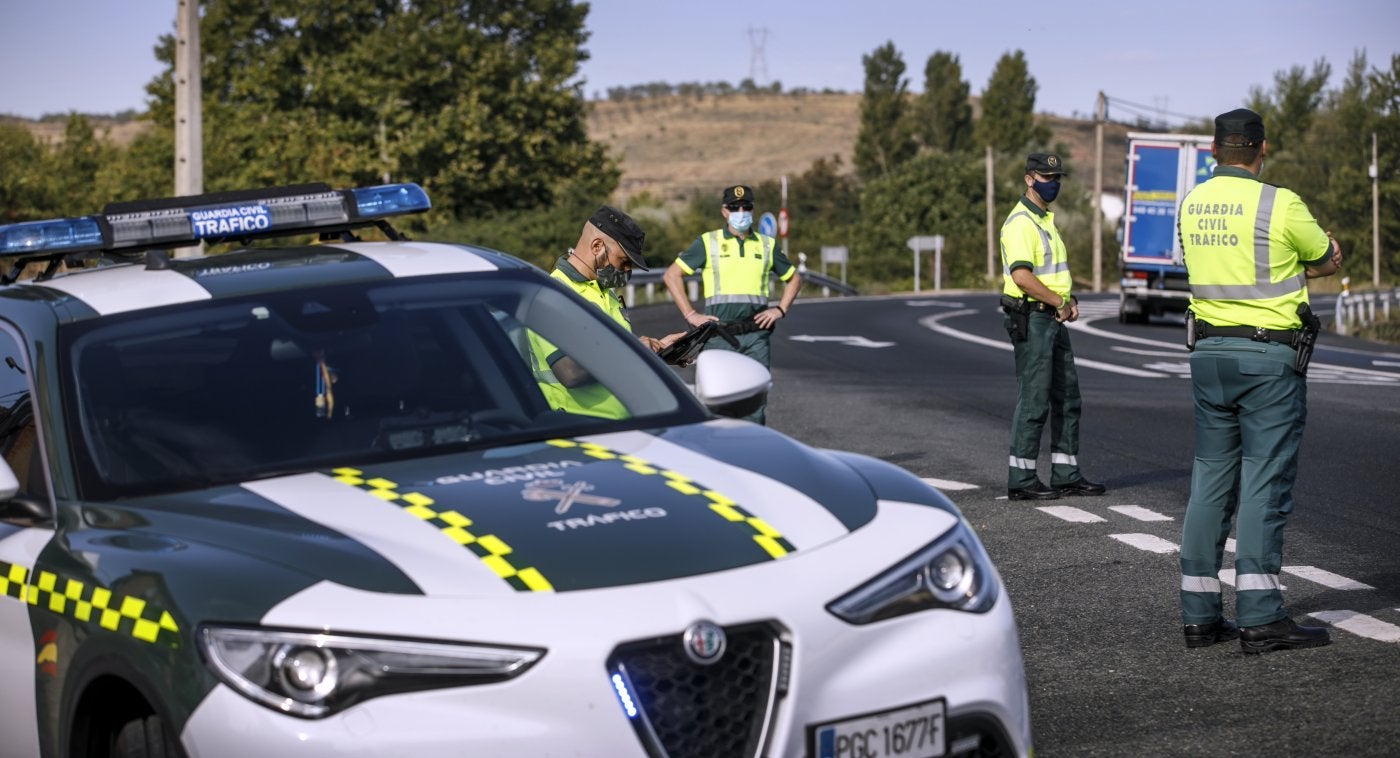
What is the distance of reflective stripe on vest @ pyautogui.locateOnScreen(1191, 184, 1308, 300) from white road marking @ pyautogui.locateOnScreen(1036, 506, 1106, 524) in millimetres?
3338

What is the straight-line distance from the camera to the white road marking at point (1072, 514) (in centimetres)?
1040

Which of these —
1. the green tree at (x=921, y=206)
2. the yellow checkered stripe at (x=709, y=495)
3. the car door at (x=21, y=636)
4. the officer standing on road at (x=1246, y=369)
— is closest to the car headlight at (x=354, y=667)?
the yellow checkered stripe at (x=709, y=495)

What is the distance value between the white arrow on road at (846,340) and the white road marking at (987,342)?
1580 mm

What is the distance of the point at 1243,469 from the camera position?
7000mm

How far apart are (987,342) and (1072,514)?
62.1 feet

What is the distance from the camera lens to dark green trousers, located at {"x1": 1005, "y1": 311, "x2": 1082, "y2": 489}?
11.3 meters

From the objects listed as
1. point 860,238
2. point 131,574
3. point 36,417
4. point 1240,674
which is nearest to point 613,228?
point 1240,674

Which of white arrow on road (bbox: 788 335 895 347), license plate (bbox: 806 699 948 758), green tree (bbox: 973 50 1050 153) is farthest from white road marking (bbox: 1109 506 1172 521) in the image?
green tree (bbox: 973 50 1050 153)

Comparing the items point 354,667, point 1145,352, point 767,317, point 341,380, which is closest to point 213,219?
point 341,380

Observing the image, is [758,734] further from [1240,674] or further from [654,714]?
[1240,674]

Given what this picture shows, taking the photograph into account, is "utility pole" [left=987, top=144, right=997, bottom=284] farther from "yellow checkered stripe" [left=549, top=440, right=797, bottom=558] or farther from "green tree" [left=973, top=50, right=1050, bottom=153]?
"yellow checkered stripe" [left=549, top=440, right=797, bottom=558]

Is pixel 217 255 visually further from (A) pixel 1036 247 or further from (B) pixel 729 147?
(B) pixel 729 147

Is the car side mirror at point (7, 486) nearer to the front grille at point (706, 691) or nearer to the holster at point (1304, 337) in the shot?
the front grille at point (706, 691)

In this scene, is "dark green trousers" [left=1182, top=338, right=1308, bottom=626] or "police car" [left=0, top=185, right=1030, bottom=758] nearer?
"police car" [left=0, top=185, right=1030, bottom=758]
